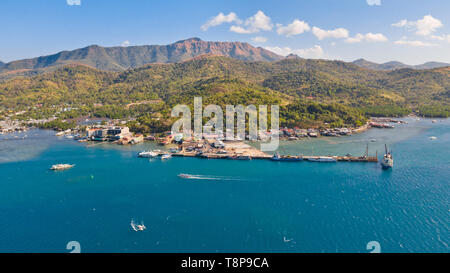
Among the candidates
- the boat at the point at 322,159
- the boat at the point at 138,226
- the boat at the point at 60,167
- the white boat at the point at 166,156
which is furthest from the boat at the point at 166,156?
the boat at the point at 322,159

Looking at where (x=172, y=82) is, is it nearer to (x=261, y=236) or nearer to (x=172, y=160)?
(x=172, y=160)

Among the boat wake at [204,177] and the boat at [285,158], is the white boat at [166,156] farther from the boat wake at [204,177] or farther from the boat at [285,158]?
the boat at [285,158]

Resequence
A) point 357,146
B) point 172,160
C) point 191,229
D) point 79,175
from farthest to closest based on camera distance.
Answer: point 357,146 → point 172,160 → point 79,175 → point 191,229

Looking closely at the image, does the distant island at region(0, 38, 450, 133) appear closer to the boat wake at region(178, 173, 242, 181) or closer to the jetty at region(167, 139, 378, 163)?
the jetty at region(167, 139, 378, 163)

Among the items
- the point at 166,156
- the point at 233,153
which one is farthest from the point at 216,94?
the point at 166,156

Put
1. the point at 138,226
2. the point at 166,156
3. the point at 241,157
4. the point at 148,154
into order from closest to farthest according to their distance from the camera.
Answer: the point at 138,226 < the point at 241,157 < the point at 166,156 < the point at 148,154

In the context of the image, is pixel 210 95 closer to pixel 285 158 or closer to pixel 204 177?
pixel 285 158
